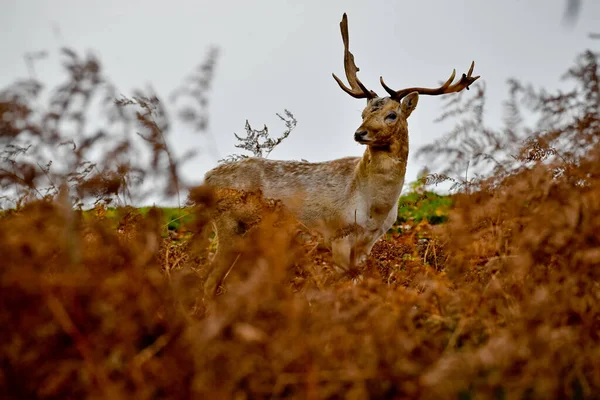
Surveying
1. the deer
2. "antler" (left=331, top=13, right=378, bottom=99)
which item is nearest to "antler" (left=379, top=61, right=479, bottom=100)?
the deer

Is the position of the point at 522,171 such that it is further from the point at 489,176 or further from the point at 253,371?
the point at 253,371

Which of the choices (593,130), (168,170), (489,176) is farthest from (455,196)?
(168,170)

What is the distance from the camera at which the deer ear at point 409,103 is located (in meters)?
7.08

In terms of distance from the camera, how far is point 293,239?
11.4ft

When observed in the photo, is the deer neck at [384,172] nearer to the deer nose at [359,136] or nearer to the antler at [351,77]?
the deer nose at [359,136]

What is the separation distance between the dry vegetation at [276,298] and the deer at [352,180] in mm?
2877

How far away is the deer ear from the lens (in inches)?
279

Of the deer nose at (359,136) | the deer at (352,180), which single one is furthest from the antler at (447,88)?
the deer nose at (359,136)

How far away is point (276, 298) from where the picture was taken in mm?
2412

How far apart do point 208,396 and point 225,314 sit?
0.32m

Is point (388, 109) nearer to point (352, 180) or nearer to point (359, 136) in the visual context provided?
point (359, 136)

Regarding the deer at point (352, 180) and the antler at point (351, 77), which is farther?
the antler at point (351, 77)

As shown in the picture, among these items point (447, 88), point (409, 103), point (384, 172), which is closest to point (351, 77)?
point (409, 103)

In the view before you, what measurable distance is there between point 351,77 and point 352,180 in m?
1.52
